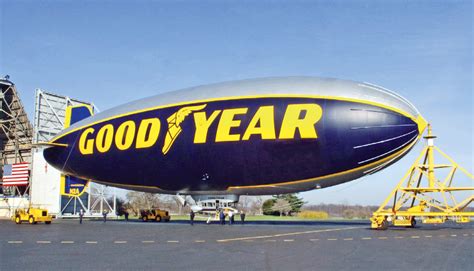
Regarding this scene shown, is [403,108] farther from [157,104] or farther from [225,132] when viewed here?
[157,104]

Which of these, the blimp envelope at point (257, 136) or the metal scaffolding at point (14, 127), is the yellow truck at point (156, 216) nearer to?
the blimp envelope at point (257, 136)

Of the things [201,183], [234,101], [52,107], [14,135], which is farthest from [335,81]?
[14,135]

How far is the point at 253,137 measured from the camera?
2745 centimetres

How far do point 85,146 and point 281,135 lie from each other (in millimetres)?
16235

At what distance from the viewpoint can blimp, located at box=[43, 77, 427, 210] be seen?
85.3 ft

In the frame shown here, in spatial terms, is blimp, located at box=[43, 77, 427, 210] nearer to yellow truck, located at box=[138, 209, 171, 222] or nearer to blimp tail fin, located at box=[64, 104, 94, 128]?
blimp tail fin, located at box=[64, 104, 94, 128]

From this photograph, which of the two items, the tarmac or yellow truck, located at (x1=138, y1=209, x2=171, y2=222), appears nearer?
the tarmac

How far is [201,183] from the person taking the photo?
30578 millimetres

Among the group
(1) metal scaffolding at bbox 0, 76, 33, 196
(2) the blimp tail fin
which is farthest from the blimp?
(1) metal scaffolding at bbox 0, 76, 33, 196

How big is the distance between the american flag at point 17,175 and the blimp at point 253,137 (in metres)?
34.7

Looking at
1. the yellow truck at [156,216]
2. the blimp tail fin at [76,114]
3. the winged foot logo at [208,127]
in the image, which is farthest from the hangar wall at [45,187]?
the winged foot logo at [208,127]

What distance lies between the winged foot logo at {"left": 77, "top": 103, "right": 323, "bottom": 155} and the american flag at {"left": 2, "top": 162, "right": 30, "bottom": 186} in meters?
33.7

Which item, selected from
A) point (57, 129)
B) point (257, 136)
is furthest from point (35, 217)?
point (257, 136)

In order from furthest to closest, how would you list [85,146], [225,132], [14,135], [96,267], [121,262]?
[14,135]
[85,146]
[225,132]
[121,262]
[96,267]
